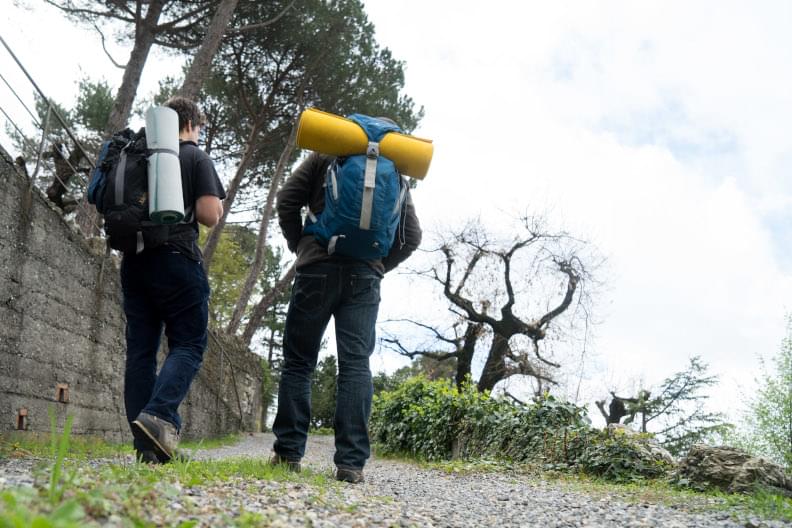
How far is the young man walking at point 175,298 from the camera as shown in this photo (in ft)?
10.1

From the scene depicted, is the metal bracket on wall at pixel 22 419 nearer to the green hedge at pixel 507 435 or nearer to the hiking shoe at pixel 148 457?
the hiking shoe at pixel 148 457

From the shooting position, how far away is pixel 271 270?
34.9m

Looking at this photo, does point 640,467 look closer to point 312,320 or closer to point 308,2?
point 312,320

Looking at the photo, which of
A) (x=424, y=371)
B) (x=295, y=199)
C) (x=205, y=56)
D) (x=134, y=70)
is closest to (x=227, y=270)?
(x=424, y=371)

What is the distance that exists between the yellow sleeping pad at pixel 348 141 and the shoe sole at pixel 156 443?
1.42m

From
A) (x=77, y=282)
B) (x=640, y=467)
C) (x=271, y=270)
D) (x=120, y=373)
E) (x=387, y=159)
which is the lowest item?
(x=640, y=467)

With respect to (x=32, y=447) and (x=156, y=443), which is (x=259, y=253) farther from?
(x=156, y=443)

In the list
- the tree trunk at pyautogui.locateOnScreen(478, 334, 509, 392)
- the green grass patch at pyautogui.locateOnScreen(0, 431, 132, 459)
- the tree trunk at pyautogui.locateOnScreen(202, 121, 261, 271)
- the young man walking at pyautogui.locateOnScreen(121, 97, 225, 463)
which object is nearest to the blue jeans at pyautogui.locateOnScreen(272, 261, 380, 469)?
the young man walking at pyautogui.locateOnScreen(121, 97, 225, 463)

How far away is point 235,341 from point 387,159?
12408 mm

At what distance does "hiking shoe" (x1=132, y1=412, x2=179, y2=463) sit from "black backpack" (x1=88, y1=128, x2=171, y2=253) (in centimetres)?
73

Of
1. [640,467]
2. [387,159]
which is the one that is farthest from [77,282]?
[640,467]

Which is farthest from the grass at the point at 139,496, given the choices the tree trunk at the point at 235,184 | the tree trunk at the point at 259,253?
the tree trunk at the point at 259,253

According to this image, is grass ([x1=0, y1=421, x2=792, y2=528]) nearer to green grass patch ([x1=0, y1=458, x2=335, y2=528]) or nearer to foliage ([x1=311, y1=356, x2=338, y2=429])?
green grass patch ([x1=0, y1=458, x2=335, y2=528])

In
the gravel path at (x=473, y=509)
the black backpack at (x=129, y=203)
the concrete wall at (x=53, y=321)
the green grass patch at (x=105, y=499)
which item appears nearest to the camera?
the green grass patch at (x=105, y=499)
